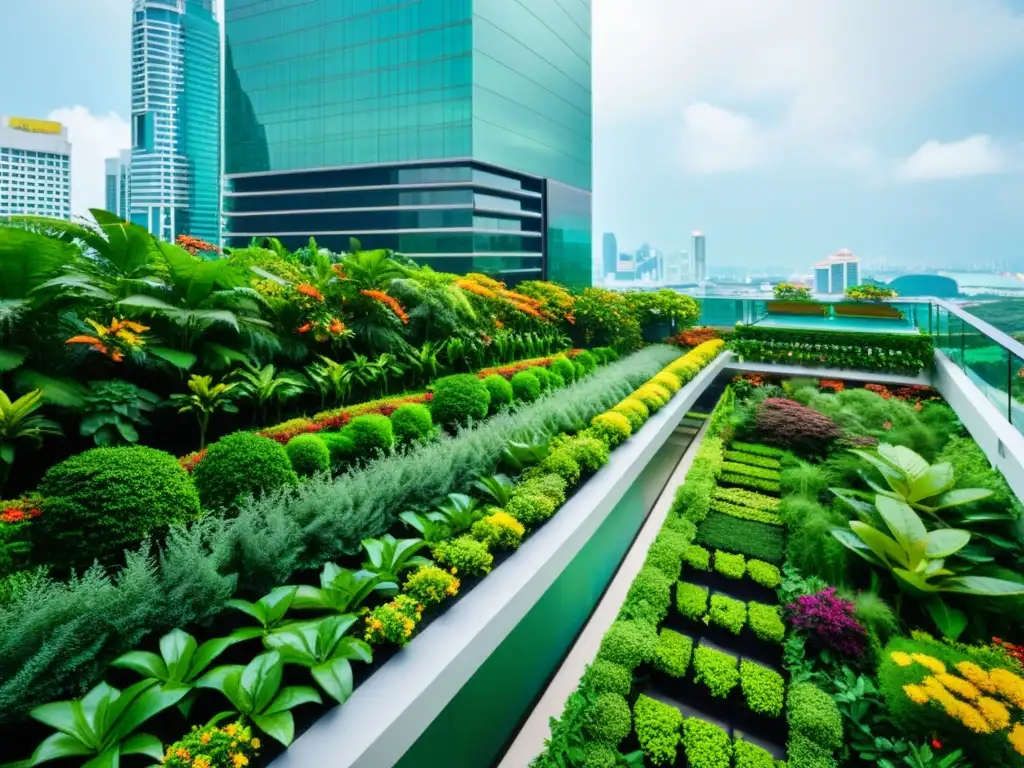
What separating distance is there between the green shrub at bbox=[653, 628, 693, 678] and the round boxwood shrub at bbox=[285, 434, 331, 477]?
9.33 ft

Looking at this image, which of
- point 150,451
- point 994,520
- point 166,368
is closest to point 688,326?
point 994,520

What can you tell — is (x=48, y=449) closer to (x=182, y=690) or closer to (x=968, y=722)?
(x=182, y=690)

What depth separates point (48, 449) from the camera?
169 inches

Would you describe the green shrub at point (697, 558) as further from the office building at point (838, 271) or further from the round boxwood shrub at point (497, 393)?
the office building at point (838, 271)

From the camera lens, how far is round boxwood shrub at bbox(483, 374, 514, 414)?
6945 millimetres

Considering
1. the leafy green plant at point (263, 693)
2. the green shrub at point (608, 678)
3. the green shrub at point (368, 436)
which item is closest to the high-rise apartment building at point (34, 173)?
the green shrub at point (368, 436)

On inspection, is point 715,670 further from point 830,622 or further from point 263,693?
point 263,693

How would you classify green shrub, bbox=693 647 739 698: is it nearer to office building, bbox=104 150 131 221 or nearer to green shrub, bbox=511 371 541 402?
green shrub, bbox=511 371 541 402

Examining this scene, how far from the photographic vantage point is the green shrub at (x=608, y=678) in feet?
12.2

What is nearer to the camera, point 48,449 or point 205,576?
point 205,576

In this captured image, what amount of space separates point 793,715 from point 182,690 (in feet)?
11.8

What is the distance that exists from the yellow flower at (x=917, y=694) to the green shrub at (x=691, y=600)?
1.61m

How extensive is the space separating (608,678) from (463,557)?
1.34m

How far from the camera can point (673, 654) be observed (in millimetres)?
4164
